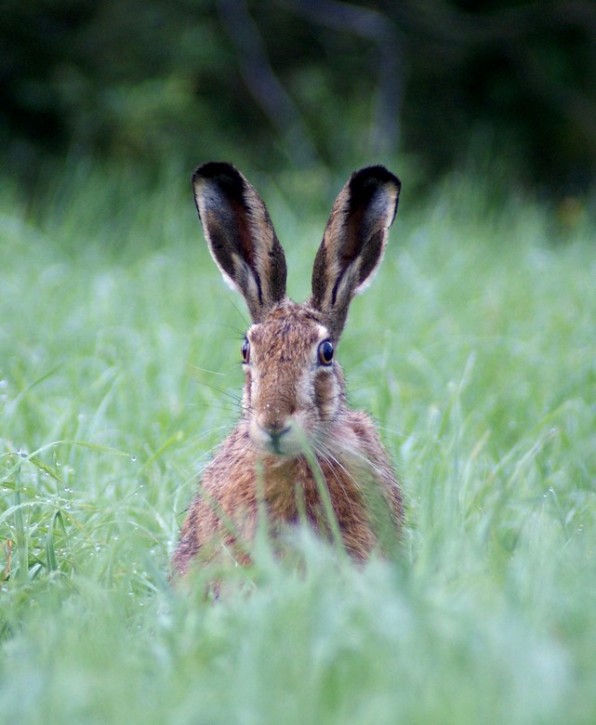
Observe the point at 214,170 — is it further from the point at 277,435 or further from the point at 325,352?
the point at 277,435

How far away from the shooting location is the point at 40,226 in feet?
31.3

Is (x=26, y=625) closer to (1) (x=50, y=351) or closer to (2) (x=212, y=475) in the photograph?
(2) (x=212, y=475)

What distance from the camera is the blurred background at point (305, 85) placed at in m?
10.5

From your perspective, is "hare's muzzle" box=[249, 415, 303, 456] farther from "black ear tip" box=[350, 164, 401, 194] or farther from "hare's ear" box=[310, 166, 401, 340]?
"black ear tip" box=[350, 164, 401, 194]

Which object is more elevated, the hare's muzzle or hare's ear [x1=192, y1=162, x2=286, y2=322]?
hare's ear [x1=192, y1=162, x2=286, y2=322]

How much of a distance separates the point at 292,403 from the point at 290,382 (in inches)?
3.3

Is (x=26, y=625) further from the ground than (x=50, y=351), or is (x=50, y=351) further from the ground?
(x=50, y=351)

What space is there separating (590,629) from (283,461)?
5.00 feet

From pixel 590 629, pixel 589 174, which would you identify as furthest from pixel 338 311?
pixel 589 174

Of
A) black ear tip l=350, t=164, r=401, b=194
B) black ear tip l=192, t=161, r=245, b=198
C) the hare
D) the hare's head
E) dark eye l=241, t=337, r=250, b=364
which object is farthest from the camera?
black ear tip l=192, t=161, r=245, b=198

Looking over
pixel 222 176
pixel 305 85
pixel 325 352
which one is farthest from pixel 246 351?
pixel 305 85

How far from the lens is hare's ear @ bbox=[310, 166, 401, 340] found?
4.30 m

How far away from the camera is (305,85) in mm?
12344

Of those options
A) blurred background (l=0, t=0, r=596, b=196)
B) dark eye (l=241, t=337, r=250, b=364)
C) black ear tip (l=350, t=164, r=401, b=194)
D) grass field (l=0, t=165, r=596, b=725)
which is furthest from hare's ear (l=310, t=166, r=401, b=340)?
blurred background (l=0, t=0, r=596, b=196)
